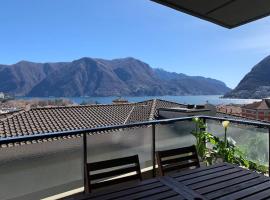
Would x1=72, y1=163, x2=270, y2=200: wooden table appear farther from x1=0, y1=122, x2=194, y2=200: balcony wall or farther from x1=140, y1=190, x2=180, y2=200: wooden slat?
x1=0, y1=122, x2=194, y2=200: balcony wall

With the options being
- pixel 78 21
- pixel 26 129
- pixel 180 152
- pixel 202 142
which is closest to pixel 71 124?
pixel 26 129

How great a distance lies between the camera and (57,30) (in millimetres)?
87750

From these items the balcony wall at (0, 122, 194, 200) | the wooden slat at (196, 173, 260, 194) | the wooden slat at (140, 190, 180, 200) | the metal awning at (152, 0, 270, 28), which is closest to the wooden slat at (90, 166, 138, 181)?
the wooden slat at (140, 190, 180, 200)

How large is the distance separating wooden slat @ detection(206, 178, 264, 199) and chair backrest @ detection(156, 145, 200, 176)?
678 mm

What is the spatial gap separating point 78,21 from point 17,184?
8826 centimetres

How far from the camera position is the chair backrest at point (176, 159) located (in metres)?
2.68

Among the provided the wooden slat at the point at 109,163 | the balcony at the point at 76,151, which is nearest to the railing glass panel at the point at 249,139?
the balcony at the point at 76,151

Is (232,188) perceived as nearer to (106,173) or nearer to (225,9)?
(106,173)

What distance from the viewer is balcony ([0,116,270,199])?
2.86 meters

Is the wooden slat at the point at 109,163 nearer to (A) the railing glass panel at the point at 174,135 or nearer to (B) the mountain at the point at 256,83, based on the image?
(A) the railing glass panel at the point at 174,135

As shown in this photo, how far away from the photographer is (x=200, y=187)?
7.00 ft

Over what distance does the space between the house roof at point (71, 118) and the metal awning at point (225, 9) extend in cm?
1469

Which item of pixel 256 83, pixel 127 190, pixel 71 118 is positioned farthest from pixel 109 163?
pixel 256 83

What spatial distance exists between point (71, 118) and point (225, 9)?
787 inches
